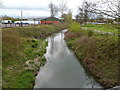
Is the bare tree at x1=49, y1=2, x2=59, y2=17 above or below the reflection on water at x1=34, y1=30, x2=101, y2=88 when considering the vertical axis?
above

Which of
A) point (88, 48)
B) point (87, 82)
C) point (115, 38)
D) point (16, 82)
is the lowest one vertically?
point (87, 82)

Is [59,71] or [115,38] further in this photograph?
[59,71]

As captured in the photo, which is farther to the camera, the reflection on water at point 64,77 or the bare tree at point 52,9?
the bare tree at point 52,9

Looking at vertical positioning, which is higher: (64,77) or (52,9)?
(52,9)

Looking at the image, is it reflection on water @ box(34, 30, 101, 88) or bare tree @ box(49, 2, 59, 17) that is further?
bare tree @ box(49, 2, 59, 17)

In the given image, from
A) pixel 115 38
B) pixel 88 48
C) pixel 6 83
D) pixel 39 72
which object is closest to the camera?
pixel 115 38

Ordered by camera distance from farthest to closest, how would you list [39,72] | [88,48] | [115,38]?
1. [88,48]
2. [39,72]
3. [115,38]

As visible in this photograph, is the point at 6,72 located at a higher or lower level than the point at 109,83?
higher

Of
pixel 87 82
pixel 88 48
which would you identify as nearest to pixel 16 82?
pixel 87 82

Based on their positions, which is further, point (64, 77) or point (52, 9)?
point (52, 9)

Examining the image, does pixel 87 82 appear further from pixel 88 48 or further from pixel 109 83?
pixel 88 48

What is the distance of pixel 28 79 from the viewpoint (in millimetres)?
7594

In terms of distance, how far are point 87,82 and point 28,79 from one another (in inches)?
148

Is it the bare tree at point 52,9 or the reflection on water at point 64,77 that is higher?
the bare tree at point 52,9
